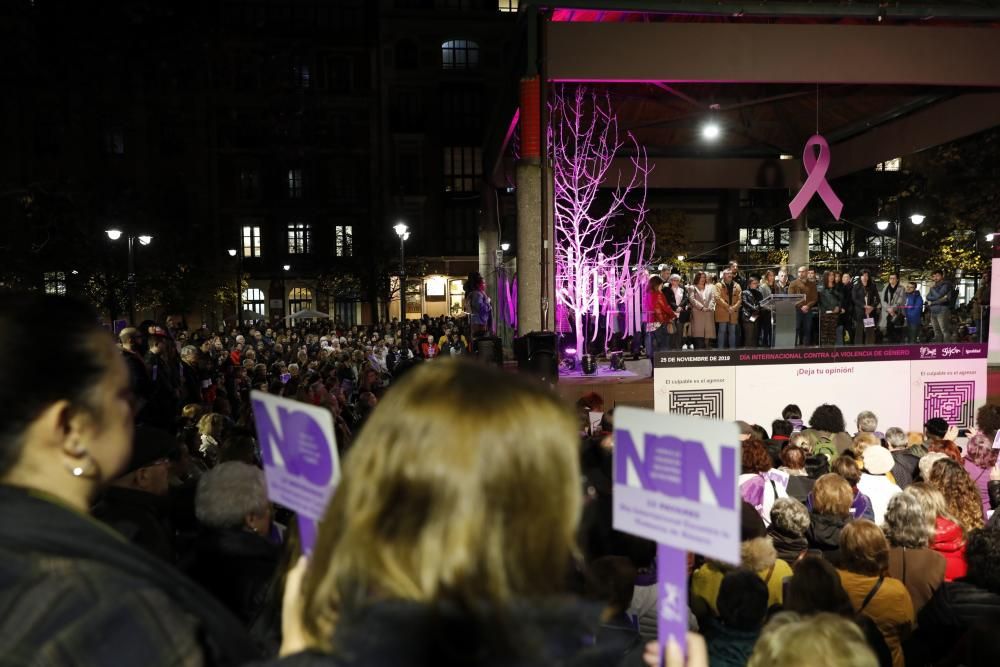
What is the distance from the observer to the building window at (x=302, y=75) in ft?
185

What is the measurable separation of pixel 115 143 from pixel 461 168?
74.4ft

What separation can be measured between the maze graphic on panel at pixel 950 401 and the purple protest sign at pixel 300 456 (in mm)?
11367

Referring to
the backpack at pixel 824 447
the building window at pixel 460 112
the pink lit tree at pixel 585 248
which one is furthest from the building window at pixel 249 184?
the backpack at pixel 824 447

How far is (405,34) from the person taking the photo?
55781 millimetres

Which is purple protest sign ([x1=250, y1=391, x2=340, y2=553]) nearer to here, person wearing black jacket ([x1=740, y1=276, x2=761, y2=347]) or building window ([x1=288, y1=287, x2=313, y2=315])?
person wearing black jacket ([x1=740, y1=276, x2=761, y2=347])

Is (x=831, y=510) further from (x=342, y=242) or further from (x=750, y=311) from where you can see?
(x=342, y=242)

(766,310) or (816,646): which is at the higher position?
(766,310)

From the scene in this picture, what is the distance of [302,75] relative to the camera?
56750 millimetres

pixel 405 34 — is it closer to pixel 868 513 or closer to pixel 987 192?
pixel 987 192

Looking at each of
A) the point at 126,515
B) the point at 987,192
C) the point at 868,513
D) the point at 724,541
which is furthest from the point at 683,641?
the point at 987,192

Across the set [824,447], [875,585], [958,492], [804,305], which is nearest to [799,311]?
[804,305]

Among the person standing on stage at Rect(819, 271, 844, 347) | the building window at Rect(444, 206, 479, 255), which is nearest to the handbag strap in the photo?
the person standing on stage at Rect(819, 271, 844, 347)

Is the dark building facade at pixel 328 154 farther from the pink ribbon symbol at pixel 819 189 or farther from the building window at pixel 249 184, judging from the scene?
the pink ribbon symbol at pixel 819 189

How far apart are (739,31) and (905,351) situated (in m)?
5.36
